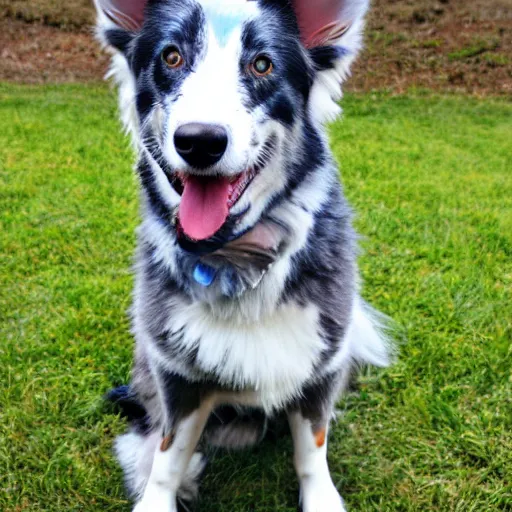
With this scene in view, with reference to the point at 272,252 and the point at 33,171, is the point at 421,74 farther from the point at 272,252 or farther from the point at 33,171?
the point at 272,252

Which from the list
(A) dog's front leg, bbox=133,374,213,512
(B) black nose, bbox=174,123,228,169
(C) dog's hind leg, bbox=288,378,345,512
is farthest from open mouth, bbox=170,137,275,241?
(C) dog's hind leg, bbox=288,378,345,512

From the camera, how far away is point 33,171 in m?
5.32

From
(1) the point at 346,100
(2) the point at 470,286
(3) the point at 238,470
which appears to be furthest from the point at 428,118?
(3) the point at 238,470

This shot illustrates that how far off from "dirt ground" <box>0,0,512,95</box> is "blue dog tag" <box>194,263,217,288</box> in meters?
7.79

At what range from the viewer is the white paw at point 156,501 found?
2.13 meters

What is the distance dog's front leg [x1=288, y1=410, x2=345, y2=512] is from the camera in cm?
216

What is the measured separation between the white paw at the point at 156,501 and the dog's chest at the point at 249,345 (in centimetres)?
51

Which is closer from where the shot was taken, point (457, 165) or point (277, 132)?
point (277, 132)

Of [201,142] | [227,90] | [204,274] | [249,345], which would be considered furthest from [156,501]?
[227,90]

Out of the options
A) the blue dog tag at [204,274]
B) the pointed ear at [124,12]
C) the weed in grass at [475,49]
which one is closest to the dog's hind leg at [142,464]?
the blue dog tag at [204,274]

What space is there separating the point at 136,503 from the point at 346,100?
7.29 metres

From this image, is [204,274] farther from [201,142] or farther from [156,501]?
[156,501]

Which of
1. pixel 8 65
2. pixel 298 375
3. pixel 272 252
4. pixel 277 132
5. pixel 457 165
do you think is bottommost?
pixel 8 65

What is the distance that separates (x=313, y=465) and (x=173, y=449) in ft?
1.74
